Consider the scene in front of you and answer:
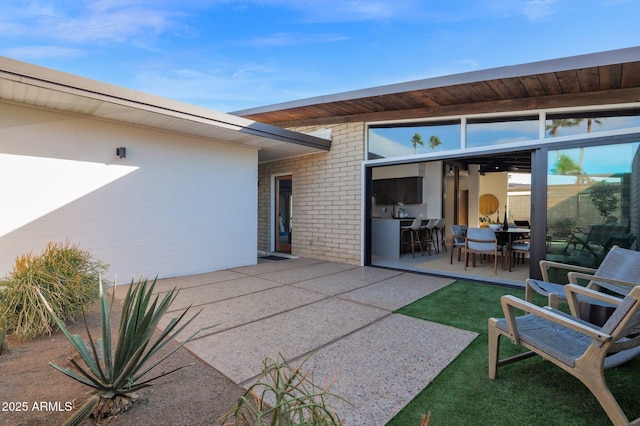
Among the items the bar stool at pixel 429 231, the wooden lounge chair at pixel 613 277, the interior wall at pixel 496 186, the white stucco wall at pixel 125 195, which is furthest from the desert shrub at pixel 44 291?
the interior wall at pixel 496 186

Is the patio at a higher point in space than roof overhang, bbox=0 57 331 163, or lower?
lower

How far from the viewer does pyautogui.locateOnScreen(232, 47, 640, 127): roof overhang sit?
12.6 ft

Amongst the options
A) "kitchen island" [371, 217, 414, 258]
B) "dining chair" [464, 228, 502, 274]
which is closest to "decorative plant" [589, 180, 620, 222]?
"dining chair" [464, 228, 502, 274]

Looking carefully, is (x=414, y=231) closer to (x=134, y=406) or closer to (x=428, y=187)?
(x=428, y=187)

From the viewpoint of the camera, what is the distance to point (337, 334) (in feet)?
10.4

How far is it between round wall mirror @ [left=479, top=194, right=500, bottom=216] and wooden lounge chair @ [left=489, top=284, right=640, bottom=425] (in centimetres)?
1213

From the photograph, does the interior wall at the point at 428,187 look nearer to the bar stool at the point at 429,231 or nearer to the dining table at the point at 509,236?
the bar stool at the point at 429,231

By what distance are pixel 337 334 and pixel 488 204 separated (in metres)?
12.7

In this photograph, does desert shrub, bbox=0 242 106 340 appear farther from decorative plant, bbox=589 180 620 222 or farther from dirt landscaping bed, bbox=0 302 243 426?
decorative plant, bbox=589 180 620 222

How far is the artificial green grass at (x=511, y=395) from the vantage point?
74.0 inches

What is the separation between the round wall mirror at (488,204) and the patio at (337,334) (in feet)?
31.1

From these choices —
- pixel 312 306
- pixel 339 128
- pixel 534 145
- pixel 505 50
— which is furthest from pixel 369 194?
pixel 505 50

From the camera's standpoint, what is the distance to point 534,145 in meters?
4.88

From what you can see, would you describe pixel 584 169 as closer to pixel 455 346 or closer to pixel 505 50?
pixel 455 346
